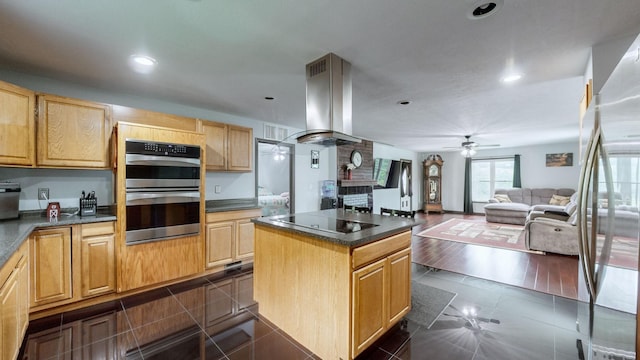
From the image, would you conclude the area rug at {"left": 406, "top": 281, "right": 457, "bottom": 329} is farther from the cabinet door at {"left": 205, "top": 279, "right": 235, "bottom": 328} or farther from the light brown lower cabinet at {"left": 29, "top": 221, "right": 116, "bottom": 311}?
the light brown lower cabinet at {"left": 29, "top": 221, "right": 116, "bottom": 311}

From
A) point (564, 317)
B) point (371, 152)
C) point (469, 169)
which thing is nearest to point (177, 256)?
point (564, 317)

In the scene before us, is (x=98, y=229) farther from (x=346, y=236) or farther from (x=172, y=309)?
Result: (x=346, y=236)

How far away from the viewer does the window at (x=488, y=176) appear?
847 centimetres

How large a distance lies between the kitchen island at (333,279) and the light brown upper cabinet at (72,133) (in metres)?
2.03

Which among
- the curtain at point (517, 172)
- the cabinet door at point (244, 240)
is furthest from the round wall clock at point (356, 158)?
the curtain at point (517, 172)

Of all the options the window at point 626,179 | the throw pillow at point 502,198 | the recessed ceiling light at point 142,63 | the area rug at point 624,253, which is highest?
the recessed ceiling light at point 142,63

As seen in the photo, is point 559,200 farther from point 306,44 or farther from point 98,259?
point 98,259

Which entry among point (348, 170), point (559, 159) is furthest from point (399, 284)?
point (559, 159)

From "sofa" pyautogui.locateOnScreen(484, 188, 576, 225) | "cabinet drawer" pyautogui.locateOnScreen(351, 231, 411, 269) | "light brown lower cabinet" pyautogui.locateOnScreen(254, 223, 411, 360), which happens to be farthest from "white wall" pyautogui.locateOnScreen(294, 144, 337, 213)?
"sofa" pyautogui.locateOnScreen(484, 188, 576, 225)

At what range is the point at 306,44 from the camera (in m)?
1.98

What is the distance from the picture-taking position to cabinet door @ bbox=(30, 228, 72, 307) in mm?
2230

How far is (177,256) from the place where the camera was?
306 cm

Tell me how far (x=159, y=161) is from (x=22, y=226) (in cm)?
120

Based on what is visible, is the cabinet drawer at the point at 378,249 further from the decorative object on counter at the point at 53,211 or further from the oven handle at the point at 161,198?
the decorative object on counter at the point at 53,211
